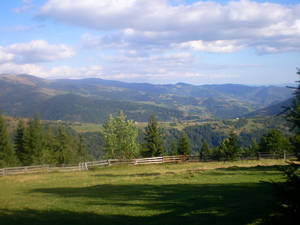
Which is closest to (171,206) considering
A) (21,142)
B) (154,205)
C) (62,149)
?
(154,205)

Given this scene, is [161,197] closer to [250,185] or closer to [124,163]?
[250,185]

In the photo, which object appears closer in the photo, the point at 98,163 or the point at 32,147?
the point at 98,163

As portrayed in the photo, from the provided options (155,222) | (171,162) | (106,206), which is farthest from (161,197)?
(171,162)

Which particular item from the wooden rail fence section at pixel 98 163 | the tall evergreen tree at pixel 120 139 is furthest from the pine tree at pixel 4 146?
the tall evergreen tree at pixel 120 139

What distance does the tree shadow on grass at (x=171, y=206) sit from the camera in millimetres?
9695

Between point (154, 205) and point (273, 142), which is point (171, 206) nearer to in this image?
point (154, 205)

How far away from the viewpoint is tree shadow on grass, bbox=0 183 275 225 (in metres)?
9.70

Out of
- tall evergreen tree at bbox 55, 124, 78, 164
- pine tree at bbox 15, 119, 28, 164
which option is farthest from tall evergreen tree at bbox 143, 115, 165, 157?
pine tree at bbox 15, 119, 28, 164

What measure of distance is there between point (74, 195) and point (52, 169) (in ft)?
66.0

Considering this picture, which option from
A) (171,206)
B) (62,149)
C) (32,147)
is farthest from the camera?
(62,149)

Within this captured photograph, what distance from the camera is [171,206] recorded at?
12.5 m

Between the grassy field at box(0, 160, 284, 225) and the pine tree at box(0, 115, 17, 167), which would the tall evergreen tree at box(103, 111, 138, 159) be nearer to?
the pine tree at box(0, 115, 17, 167)

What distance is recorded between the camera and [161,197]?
583 inches

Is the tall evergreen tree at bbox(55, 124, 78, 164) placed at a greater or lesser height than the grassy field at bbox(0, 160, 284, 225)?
lesser
